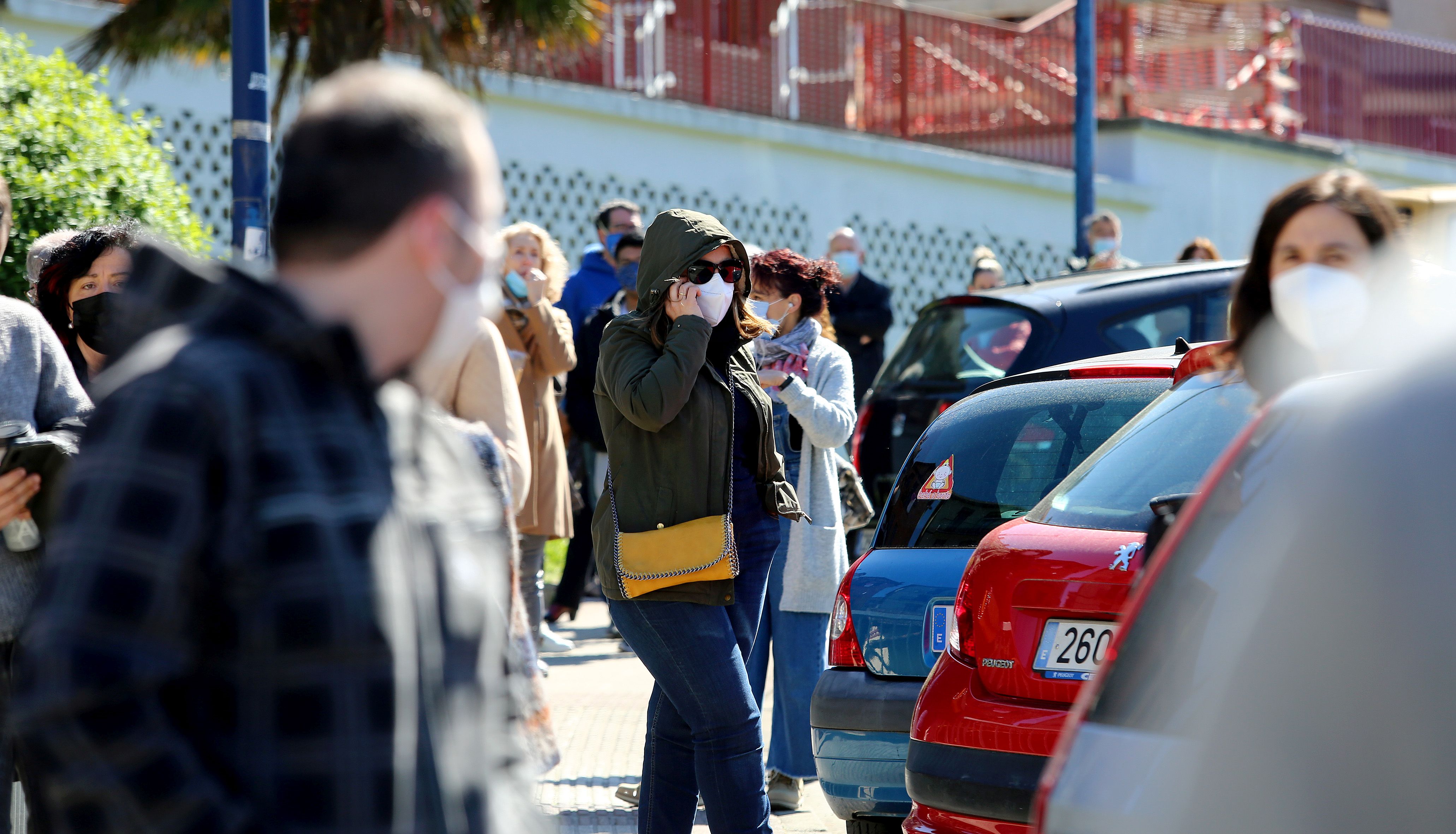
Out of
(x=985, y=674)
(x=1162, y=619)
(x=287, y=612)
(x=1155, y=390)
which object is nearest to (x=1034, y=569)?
(x=985, y=674)

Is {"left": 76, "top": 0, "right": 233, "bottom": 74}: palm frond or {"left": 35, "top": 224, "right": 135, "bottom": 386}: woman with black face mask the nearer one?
{"left": 35, "top": 224, "right": 135, "bottom": 386}: woman with black face mask

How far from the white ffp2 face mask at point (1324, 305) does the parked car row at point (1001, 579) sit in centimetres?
58

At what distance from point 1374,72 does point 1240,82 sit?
8.11 ft

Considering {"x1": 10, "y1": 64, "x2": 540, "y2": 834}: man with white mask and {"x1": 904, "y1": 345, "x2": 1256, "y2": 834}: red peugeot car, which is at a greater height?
{"x1": 10, "y1": 64, "x2": 540, "y2": 834}: man with white mask

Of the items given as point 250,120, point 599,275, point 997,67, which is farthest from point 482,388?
point 997,67

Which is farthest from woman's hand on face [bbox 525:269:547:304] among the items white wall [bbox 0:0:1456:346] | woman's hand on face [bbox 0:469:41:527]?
white wall [bbox 0:0:1456:346]

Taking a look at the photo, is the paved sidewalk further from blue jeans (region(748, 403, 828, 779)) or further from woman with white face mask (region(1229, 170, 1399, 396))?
woman with white face mask (region(1229, 170, 1399, 396))

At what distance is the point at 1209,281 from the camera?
26.6ft

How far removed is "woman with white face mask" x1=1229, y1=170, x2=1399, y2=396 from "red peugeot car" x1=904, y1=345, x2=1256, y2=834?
0.38 metres

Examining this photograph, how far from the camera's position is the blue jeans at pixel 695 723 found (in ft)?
14.4

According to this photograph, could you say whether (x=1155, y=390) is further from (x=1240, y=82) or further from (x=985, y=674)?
(x=1240, y=82)

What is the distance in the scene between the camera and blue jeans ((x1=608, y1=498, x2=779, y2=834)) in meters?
4.39

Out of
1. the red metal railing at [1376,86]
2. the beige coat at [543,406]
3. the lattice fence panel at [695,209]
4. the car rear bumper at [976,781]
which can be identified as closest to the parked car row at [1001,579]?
the car rear bumper at [976,781]

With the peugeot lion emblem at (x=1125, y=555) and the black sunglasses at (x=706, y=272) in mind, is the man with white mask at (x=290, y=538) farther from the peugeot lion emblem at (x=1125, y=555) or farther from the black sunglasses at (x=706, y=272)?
the black sunglasses at (x=706, y=272)
